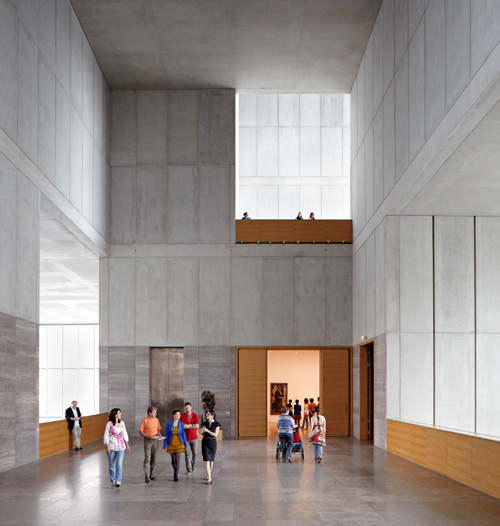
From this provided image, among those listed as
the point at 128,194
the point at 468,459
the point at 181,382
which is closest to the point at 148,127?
the point at 128,194

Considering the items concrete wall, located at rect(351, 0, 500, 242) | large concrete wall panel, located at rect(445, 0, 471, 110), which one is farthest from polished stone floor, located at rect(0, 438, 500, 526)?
large concrete wall panel, located at rect(445, 0, 471, 110)

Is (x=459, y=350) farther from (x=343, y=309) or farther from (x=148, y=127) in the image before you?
(x=148, y=127)

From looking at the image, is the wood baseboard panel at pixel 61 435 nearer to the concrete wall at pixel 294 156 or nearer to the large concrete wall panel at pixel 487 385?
the large concrete wall panel at pixel 487 385

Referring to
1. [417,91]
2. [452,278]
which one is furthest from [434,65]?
[452,278]

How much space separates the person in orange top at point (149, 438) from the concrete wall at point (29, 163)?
12.9 ft

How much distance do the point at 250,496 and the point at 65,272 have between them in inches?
916

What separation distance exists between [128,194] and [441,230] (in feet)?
44.2

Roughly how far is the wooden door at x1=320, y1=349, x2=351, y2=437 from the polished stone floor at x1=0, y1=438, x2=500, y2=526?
10.7m

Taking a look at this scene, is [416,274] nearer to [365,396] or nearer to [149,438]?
[365,396]

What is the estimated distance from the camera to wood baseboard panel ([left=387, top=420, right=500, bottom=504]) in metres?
12.9

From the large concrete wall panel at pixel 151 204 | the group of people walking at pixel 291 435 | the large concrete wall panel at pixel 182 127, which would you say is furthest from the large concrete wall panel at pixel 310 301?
the group of people walking at pixel 291 435

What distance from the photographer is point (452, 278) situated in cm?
2339

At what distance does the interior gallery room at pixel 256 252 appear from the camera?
1466 centimetres

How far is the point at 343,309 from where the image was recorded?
30.6 m
